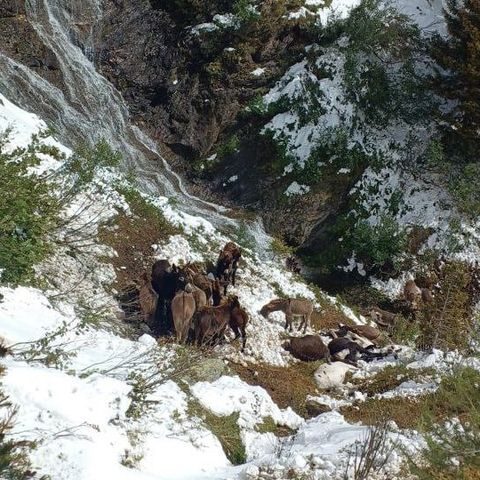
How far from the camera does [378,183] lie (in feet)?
66.9

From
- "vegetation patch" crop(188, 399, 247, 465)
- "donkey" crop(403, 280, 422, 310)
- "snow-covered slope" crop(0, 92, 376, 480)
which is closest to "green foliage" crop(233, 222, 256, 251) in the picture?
"donkey" crop(403, 280, 422, 310)

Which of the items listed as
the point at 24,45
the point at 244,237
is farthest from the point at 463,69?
the point at 24,45

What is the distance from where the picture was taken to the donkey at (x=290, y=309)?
12.5 meters

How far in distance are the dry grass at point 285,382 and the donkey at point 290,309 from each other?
55.1 inches

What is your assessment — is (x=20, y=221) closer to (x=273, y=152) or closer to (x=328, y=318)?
(x=328, y=318)

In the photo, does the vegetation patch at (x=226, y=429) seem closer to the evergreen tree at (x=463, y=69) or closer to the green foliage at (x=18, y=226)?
the green foliage at (x=18, y=226)

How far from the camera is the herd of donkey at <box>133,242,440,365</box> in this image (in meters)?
9.86

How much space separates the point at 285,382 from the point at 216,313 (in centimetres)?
164

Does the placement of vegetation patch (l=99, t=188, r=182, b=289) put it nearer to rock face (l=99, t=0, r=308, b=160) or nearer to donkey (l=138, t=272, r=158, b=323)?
donkey (l=138, t=272, r=158, b=323)

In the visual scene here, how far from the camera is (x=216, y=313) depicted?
10086mm

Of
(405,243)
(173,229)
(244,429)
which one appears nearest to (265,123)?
(405,243)

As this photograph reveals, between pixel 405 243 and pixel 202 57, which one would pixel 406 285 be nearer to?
pixel 405 243

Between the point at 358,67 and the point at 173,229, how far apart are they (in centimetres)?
1221

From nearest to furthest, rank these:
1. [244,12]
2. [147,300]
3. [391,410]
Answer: [391,410]
[147,300]
[244,12]
